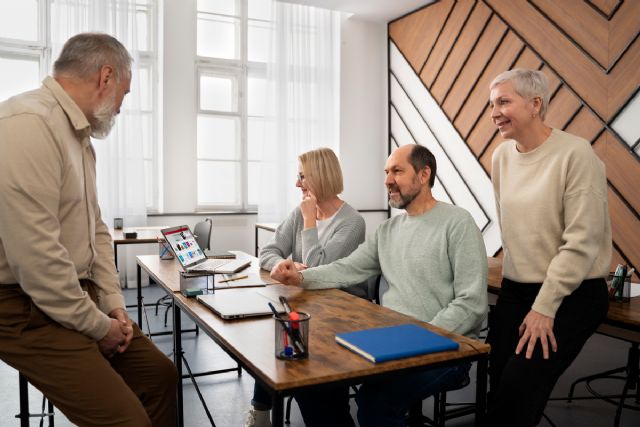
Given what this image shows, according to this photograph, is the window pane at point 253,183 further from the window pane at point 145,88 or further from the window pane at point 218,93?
the window pane at point 145,88

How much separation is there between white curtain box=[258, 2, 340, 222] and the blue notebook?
193 inches

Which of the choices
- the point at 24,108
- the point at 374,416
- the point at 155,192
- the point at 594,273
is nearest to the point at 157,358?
the point at 374,416

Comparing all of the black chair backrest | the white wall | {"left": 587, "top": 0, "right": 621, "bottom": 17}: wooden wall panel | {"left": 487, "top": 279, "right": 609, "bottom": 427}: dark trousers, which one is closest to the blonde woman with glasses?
{"left": 487, "top": 279, "right": 609, "bottom": 427}: dark trousers

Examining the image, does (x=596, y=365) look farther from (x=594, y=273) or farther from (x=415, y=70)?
(x=415, y=70)

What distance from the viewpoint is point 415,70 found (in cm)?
639

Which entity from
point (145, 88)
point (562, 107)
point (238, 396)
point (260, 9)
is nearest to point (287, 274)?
point (238, 396)

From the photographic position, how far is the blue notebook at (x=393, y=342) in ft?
4.00

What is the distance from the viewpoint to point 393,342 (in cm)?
130

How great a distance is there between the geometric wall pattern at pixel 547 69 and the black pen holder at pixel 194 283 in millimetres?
3559

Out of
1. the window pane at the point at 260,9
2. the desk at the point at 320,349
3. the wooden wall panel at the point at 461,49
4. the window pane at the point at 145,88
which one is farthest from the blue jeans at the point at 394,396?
the window pane at the point at 260,9

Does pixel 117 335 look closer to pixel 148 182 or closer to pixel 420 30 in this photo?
pixel 148 182

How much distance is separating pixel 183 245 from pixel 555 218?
1.46 m

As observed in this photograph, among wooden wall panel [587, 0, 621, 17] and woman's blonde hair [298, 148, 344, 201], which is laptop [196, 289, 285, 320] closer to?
woman's blonde hair [298, 148, 344, 201]

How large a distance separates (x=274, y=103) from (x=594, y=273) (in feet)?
16.2
